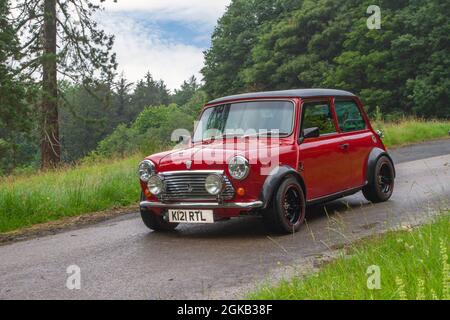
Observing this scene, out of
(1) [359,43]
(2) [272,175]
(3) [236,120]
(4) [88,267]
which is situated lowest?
(4) [88,267]

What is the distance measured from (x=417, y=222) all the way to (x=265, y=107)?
2436 millimetres

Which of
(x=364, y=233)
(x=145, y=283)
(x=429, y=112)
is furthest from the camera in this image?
(x=429, y=112)

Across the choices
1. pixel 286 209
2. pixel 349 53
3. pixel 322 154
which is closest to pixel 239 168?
pixel 286 209

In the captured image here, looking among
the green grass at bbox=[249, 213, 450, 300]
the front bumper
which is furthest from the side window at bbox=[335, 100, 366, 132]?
the green grass at bbox=[249, 213, 450, 300]

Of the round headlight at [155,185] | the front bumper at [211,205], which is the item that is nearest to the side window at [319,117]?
the front bumper at [211,205]

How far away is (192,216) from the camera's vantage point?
6809 millimetres

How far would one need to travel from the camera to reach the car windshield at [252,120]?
745 centimetres

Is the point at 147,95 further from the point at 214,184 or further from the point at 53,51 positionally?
the point at 214,184

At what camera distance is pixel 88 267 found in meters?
5.88

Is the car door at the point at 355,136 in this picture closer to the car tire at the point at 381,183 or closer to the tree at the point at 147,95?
the car tire at the point at 381,183

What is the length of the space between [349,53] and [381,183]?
3912 centimetres

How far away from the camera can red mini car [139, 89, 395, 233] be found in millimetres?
6656

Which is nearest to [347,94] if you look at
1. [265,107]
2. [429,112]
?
[265,107]
